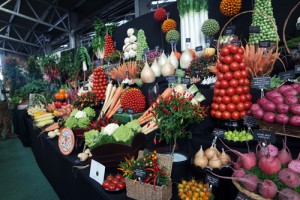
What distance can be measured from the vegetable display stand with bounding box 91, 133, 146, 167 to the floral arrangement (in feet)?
0.96

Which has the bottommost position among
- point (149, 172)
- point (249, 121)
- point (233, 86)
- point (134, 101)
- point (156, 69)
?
point (149, 172)

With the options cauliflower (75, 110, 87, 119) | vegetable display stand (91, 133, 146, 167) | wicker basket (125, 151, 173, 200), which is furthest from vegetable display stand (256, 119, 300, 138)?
cauliflower (75, 110, 87, 119)

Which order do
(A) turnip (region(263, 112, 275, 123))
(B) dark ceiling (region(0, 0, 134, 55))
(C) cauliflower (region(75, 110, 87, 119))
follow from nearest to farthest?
(A) turnip (region(263, 112, 275, 123)) < (C) cauliflower (region(75, 110, 87, 119)) < (B) dark ceiling (region(0, 0, 134, 55))

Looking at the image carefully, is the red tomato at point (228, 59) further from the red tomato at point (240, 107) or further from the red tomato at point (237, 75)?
the red tomato at point (240, 107)

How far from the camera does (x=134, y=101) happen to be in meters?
2.26

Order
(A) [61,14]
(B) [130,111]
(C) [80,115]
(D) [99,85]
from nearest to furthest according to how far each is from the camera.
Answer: (B) [130,111], (C) [80,115], (D) [99,85], (A) [61,14]

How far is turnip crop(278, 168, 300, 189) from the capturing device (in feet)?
2.75

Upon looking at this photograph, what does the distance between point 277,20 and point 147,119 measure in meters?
1.52

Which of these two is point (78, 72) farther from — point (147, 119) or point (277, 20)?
point (277, 20)

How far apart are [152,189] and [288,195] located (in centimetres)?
61

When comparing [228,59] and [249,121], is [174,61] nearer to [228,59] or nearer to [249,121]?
[228,59]

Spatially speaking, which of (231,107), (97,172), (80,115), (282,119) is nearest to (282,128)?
(282,119)

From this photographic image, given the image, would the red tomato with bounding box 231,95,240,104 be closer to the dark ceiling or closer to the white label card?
the white label card

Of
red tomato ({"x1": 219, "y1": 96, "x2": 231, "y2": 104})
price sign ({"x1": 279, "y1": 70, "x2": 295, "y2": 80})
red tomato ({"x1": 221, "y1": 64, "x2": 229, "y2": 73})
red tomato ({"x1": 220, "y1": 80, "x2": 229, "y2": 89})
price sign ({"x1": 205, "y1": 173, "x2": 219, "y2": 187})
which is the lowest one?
price sign ({"x1": 205, "y1": 173, "x2": 219, "y2": 187})
